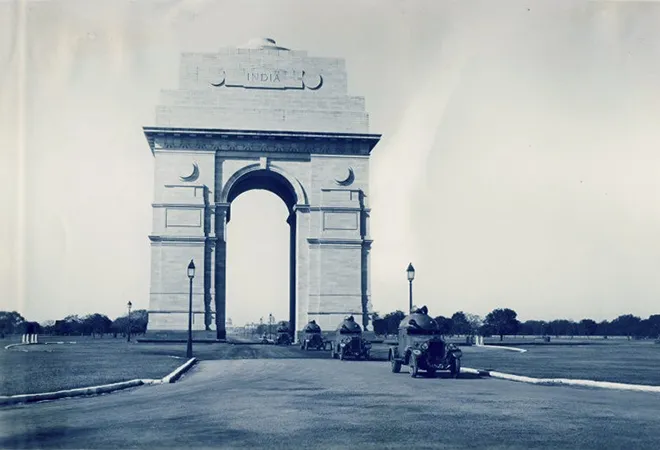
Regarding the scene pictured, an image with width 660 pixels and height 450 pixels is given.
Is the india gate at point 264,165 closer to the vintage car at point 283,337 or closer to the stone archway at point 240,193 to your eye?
the stone archway at point 240,193

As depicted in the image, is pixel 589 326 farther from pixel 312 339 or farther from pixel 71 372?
pixel 71 372

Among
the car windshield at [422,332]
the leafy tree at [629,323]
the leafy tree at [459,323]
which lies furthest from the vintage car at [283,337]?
the leafy tree at [459,323]

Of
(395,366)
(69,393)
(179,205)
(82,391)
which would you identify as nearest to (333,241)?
(179,205)

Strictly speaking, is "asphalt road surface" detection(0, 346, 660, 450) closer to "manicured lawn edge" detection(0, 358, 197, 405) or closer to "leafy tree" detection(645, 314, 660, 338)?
"manicured lawn edge" detection(0, 358, 197, 405)

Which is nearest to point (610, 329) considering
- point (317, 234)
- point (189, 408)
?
Answer: point (317, 234)

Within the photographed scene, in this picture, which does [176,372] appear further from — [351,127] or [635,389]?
[351,127]
